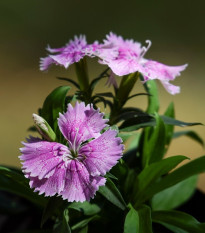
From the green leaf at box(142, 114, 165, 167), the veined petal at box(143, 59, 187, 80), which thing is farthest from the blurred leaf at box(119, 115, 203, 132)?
the veined petal at box(143, 59, 187, 80)

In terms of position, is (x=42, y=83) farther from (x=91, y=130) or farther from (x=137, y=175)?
(x=91, y=130)

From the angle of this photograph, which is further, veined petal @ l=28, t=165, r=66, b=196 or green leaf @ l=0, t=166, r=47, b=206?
green leaf @ l=0, t=166, r=47, b=206

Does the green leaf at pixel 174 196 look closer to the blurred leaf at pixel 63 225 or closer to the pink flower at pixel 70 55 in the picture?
the blurred leaf at pixel 63 225

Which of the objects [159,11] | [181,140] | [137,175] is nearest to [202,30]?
[159,11]

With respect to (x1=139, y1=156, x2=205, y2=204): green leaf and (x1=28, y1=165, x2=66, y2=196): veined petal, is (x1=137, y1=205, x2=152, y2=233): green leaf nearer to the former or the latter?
(x1=139, y1=156, x2=205, y2=204): green leaf

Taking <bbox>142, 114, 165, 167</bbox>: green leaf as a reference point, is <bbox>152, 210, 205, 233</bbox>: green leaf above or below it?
below

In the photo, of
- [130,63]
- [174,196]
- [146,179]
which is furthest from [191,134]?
[130,63]

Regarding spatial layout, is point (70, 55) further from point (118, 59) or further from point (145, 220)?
point (145, 220)
